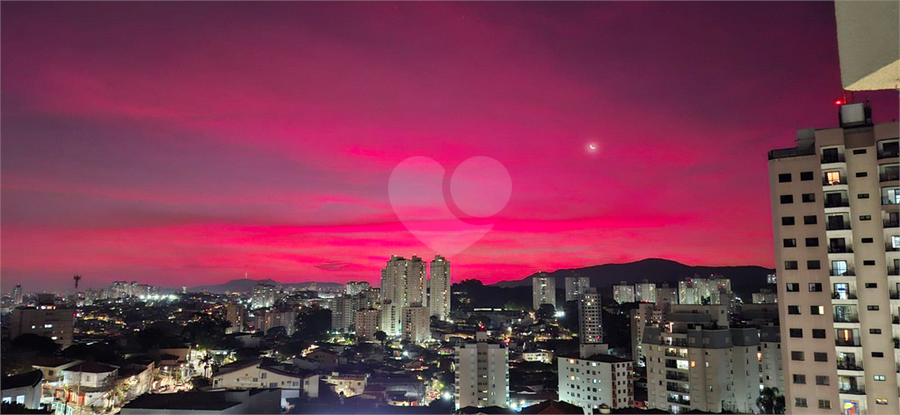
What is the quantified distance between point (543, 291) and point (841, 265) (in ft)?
122

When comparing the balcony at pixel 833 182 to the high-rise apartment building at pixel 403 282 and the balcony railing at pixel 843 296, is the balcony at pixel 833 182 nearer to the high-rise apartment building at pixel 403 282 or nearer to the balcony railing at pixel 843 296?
the balcony railing at pixel 843 296

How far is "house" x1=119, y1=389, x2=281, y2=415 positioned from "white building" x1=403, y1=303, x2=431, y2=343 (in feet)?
76.3

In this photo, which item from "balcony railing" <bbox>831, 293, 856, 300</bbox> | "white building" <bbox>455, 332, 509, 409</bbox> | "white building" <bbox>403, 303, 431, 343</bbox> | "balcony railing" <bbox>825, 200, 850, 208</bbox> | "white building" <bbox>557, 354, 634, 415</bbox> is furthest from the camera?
"white building" <bbox>403, 303, 431, 343</bbox>

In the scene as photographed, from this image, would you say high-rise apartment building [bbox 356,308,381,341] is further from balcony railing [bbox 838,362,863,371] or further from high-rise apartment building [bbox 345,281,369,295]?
balcony railing [bbox 838,362,863,371]

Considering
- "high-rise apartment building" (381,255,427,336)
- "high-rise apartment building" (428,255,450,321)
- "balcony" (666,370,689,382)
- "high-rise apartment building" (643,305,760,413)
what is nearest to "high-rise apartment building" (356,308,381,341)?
"high-rise apartment building" (381,255,427,336)

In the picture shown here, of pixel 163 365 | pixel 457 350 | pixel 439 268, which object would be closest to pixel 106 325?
pixel 163 365

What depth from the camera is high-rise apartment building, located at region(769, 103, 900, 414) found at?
20.1 ft

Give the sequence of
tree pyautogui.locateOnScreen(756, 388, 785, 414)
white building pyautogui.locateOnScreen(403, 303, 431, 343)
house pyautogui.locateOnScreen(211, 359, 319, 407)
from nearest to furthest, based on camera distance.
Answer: tree pyautogui.locateOnScreen(756, 388, 785, 414) < house pyautogui.locateOnScreen(211, 359, 319, 407) < white building pyautogui.locateOnScreen(403, 303, 431, 343)

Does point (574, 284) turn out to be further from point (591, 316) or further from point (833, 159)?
point (833, 159)

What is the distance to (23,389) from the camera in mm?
8539

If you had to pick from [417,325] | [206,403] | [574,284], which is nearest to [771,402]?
[206,403]

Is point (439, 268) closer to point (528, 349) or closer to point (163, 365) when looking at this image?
point (528, 349)

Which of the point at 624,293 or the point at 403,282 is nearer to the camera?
the point at 403,282

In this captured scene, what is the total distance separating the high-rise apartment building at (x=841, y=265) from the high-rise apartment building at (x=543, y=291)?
36.6m
